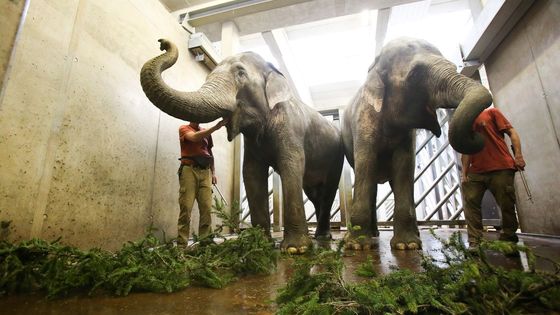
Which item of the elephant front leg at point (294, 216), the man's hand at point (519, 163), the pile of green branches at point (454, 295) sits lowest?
the pile of green branches at point (454, 295)

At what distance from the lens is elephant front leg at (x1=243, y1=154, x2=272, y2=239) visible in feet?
13.1

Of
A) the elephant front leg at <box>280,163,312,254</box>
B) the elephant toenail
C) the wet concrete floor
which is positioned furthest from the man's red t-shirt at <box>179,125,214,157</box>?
the wet concrete floor

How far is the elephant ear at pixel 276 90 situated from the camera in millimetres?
3760

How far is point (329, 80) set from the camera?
13953mm

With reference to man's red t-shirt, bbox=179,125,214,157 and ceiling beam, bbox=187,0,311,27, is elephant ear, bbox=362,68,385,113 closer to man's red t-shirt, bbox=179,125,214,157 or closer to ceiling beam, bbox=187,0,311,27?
man's red t-shirt, bbox=179,125,214,157

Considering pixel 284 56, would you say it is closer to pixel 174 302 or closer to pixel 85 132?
pixel 85 132

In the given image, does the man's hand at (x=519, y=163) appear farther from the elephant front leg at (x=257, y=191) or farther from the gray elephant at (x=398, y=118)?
the elephant front leg at (x=257, y=191)

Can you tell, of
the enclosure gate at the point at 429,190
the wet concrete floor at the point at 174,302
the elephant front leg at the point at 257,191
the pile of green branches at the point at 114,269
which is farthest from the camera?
the enclosure gate at the point at 429,190

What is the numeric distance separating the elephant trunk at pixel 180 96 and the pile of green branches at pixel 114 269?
117cm

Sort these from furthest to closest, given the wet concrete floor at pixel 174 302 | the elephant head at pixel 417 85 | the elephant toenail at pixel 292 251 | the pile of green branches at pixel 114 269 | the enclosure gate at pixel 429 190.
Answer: the enclosure gate at pixel 429 190 → the elephant toenail at pixel 292 251 → the elephant head at pixel 417 85 → the pile of green branches at pixel 114 269 → the wet concrete floor at pixel 174 302

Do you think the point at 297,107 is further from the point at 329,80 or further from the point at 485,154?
the point at 329,80

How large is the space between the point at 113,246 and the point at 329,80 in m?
12.1

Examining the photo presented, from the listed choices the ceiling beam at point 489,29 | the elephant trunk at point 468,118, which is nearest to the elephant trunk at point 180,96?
the elephant trunk at point 468,118

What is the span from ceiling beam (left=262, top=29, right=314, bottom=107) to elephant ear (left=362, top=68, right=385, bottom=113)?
13.0 ft
